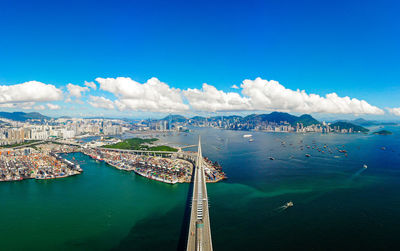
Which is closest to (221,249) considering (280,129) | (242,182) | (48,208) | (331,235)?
(331,235)

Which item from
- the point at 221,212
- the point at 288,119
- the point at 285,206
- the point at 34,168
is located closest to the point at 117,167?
the point at 34,168

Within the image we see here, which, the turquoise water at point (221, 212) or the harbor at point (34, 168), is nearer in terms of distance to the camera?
the turquoise water at point (221, 212)

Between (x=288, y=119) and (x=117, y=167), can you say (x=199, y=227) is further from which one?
(x=288, y=119)

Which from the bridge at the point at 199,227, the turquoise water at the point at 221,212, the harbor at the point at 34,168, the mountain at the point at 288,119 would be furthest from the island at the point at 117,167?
the mountain at the point at 288,119

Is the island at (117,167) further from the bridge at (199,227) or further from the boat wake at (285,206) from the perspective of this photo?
the boat wake at (285,206)

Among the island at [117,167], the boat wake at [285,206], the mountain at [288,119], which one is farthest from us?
the mountain at [288,119]

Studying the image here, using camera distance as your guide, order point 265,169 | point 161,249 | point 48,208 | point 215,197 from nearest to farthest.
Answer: point 161,249 < point 48,208 < point 215,197 < point 265,169

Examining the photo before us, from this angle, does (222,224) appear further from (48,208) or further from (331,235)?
(48,208)

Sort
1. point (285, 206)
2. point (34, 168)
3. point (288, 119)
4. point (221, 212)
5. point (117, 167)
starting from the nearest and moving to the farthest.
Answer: point (221, 212) → point (285, 206) → point (34, 168) → point (117, 167) → point (288, 119)
